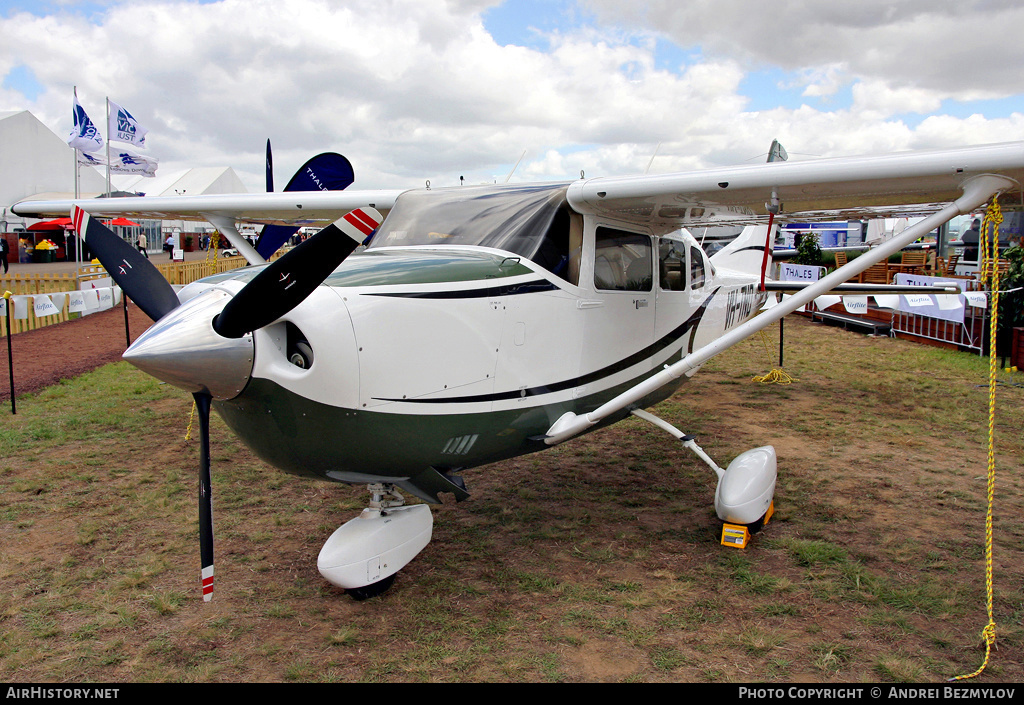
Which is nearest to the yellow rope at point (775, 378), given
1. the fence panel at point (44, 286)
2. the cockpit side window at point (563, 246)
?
the cockpit side window at point (563, 246)

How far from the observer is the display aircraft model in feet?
9.66

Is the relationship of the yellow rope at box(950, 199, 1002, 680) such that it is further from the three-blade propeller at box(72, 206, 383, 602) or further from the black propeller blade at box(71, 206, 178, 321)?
the black propeller blade at box(71, 206, 178, 321)

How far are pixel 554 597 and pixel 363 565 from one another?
1141mm

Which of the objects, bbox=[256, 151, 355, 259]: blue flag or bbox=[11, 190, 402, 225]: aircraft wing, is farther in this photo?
bbox=[256, 151, 355, 259]: blue flag

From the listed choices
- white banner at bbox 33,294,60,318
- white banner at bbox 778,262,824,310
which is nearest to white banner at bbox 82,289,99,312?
white banner at bbox 33,294,60,318

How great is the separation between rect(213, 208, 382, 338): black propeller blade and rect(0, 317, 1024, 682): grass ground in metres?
1.75

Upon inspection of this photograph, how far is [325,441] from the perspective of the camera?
3262 mm

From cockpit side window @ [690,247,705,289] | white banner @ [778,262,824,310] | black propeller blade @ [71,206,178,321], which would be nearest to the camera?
black propeller blade @ [71,206,178,321]

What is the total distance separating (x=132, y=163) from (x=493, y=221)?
76.4ft

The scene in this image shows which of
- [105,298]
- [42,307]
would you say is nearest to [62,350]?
[105,298]

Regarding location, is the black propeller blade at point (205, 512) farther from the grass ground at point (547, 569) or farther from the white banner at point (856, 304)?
the white banner at point (856, 304)

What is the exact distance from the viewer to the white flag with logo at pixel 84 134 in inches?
824

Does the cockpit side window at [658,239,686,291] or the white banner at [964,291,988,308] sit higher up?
the cockpit side window at [658,239,686,291]
